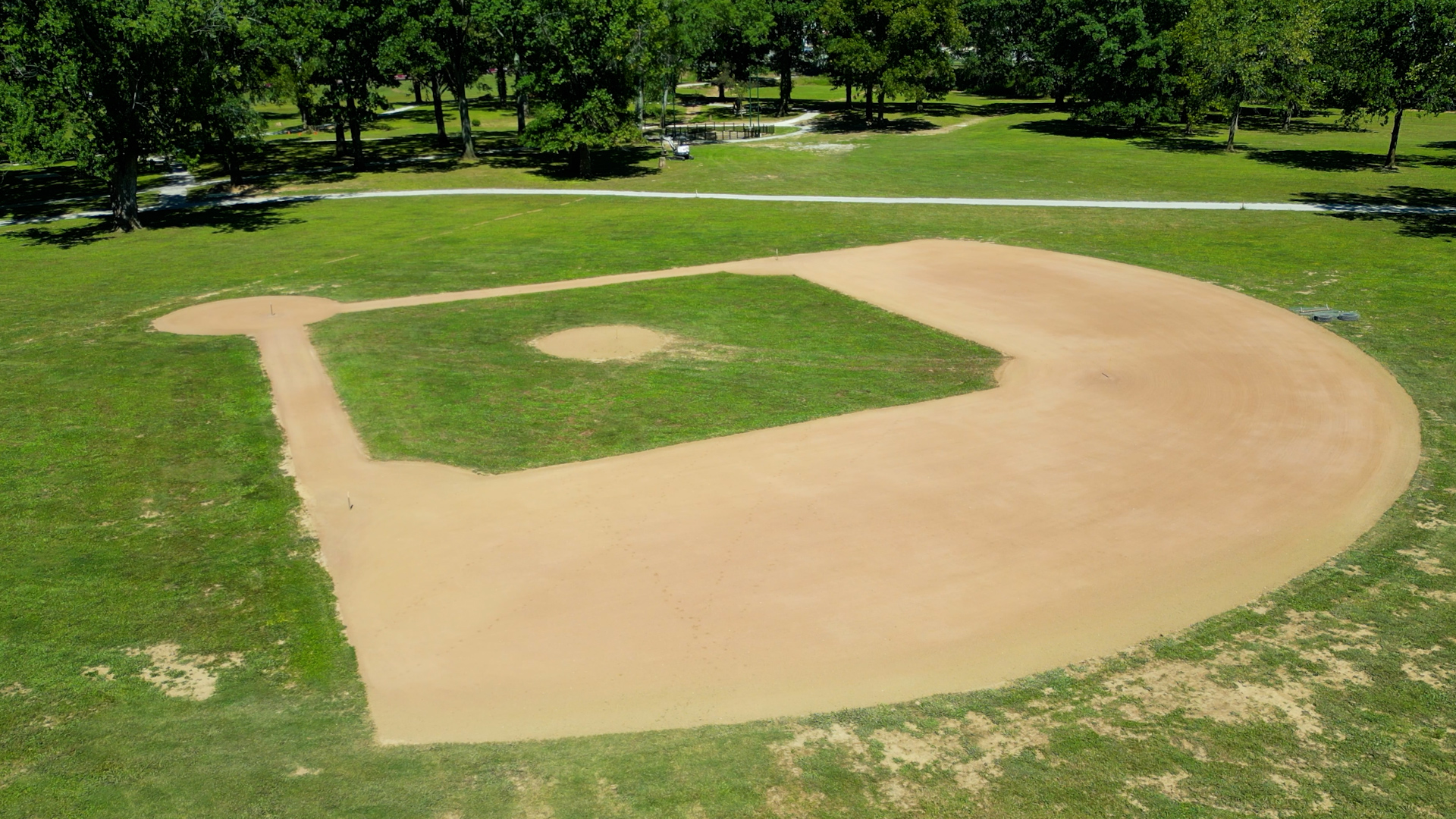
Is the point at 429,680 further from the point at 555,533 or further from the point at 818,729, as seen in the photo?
the point at 818,729

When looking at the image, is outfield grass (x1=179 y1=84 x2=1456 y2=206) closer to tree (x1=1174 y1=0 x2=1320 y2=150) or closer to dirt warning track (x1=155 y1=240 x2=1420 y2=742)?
tree (x1=1174 y1=0 x2=1320 y2=150)

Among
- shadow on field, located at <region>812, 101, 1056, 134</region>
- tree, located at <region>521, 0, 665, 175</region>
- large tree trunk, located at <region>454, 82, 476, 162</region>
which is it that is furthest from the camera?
shadow on field, located at <region>812, 101, 1056, 134</region>

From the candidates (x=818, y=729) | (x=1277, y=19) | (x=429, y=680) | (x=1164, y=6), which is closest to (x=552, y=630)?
(x=429, y=680)

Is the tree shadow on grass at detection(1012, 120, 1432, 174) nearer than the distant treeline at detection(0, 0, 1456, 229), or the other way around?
the distant treeline at detection(0, 0, 1456, 229)

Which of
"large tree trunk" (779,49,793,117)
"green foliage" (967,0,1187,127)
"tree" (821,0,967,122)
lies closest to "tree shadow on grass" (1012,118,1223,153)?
"green foliage" (967,0,1187,127)

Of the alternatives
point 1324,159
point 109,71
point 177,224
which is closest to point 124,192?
point 177,224

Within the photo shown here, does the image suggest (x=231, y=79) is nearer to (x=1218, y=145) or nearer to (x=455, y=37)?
(x=455, y=37)

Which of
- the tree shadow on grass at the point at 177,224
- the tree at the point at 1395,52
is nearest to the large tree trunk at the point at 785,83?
the tree at the point at 1395,52
